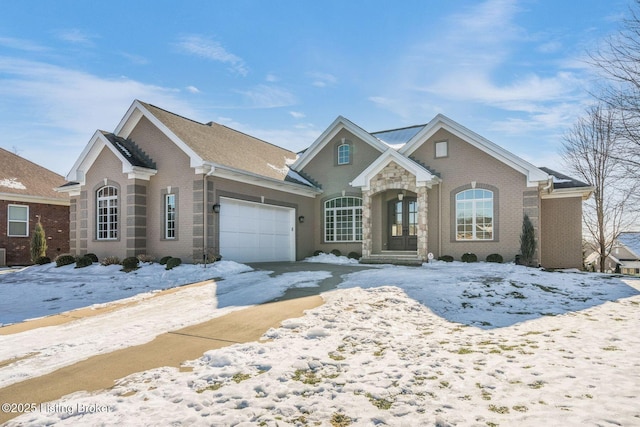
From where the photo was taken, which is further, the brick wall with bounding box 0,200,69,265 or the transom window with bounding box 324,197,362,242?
the brick wall with bounding box 0,200,69,265

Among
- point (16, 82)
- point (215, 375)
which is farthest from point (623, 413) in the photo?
point (16, 82)

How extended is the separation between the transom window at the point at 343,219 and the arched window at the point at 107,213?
8.96 m

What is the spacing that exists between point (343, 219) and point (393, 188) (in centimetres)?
334

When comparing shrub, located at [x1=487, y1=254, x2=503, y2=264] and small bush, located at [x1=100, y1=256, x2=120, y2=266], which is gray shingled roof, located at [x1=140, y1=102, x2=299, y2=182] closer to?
small bush, located at [x1=100, y1=256, x2=120, y2=266]

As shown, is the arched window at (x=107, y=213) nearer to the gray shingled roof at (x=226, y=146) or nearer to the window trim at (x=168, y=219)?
the window trim at (x=168, y=219)

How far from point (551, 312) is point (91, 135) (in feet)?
53.7

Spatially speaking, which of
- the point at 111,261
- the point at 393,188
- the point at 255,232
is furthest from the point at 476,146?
the point at 111,261

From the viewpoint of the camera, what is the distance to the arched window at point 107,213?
1509 centimetres

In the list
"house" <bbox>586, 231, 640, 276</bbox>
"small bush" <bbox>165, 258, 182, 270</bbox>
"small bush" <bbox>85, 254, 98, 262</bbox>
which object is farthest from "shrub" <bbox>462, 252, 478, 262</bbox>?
"house" <bbox>586, 231, 640, 276</bbox>

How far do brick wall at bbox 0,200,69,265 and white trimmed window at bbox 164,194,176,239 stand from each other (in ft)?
33.5

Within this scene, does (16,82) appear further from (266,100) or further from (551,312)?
(551,312)

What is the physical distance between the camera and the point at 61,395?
3.84 metres

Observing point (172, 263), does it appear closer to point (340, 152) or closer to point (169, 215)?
point (169, 215)

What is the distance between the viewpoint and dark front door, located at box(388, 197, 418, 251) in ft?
55.7
